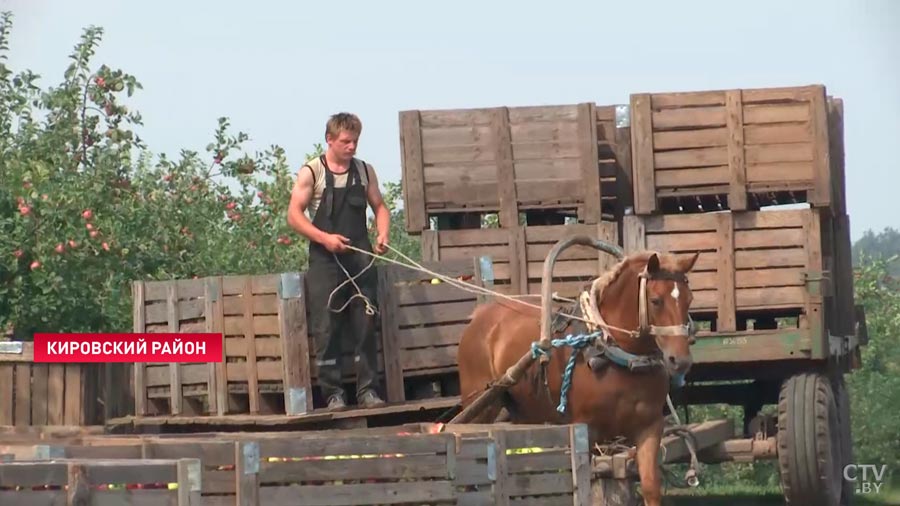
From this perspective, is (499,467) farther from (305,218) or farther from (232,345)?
(232,345)

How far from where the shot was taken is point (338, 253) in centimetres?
1223

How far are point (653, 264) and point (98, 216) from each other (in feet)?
26.9

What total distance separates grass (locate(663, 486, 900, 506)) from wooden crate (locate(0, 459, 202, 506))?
964cm

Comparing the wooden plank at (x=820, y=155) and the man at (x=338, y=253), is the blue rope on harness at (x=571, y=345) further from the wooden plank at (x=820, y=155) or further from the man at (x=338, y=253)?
the wooden plank at (x=820, y=155)

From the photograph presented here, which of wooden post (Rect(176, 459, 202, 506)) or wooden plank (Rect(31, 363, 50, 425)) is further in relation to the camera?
wooden plank (Rect(31, 363, 50, 425))

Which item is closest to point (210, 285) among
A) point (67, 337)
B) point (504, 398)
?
point (504, 398)

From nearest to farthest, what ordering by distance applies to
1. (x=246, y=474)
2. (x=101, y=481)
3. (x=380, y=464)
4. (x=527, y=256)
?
(x=101, y=481) → (x=246, y=474) → (x=380, y=464) → (x=527, y=256)

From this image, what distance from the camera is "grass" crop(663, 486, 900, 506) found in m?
18.1

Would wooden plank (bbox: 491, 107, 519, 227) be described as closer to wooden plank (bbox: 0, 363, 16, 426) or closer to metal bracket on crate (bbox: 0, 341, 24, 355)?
metal bracket on crate (bbox: 0, 341, 24, 355)

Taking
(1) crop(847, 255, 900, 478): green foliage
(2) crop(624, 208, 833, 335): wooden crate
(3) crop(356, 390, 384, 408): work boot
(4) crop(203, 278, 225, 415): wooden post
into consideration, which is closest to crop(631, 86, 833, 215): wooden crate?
(2) crop(624, 208, 833, 335): wooden crate

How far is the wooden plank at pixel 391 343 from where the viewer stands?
41.2ft

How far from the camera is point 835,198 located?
50.2ft

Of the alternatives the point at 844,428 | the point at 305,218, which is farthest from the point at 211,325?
the point at 844,428

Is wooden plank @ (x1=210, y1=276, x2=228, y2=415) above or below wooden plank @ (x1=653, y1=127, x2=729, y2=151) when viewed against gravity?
below
